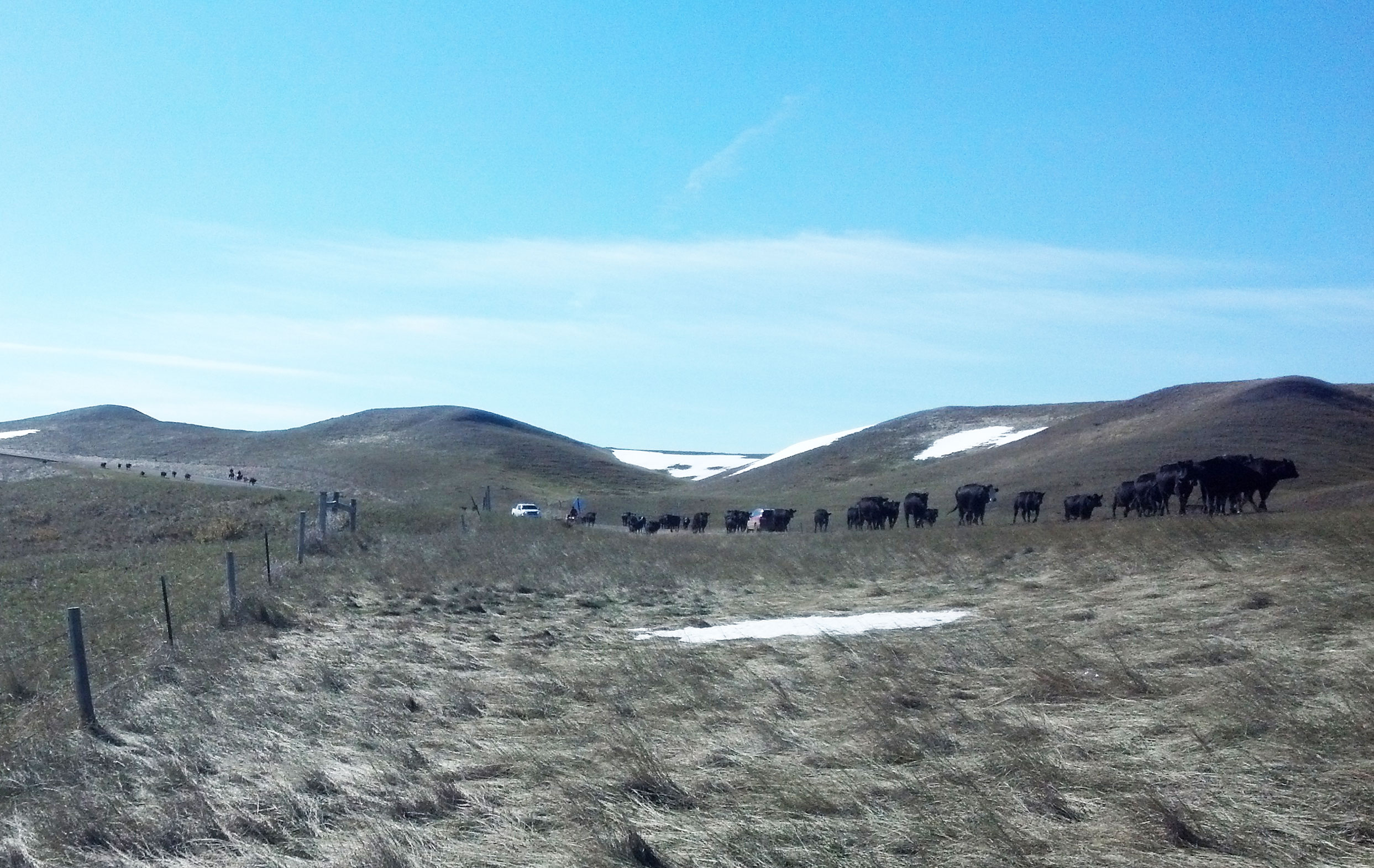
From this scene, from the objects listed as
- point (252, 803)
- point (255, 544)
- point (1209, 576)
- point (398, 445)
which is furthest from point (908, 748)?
point (398, 445)

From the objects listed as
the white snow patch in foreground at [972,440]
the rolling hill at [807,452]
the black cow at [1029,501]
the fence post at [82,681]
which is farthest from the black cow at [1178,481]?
the white snow patch in foreground at [972,440]

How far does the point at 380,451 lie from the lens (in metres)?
124

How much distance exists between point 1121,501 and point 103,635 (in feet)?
116

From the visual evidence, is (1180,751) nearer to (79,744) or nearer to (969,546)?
(79,744)

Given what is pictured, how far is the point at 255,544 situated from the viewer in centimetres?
3291

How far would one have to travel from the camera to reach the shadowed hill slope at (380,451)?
3804 inches

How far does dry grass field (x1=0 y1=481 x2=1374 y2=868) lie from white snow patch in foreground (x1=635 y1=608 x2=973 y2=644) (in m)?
0.57

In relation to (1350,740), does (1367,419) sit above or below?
above

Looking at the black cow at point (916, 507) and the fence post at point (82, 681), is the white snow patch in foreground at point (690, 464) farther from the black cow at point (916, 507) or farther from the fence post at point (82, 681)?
the fence post at point (82, 681)

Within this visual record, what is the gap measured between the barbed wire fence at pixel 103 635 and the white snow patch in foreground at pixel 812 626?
6.06 meters

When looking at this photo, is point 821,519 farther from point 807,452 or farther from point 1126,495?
point 807,452

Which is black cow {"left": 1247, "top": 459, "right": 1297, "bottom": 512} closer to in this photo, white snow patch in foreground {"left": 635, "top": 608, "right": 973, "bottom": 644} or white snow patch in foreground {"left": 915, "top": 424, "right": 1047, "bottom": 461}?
white snow patch in foreground {"left": 635, "top": 608, "right": 973, "bottom": 644}

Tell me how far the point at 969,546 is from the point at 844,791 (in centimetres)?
1695

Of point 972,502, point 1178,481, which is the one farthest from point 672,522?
point 1178,481
